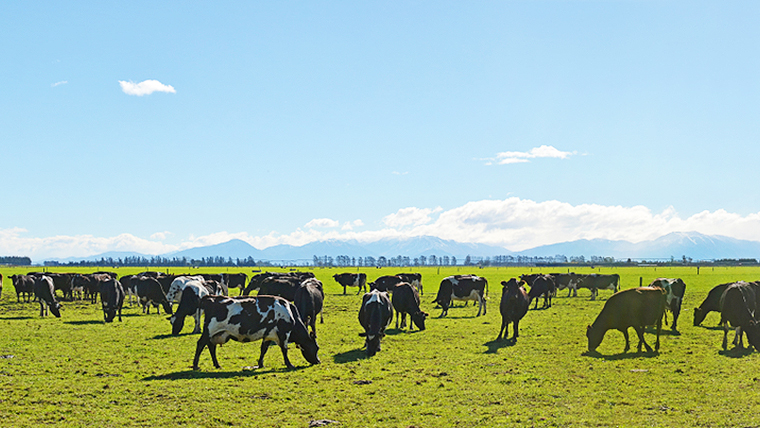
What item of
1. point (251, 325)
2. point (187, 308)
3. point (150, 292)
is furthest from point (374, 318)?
point (150, 292)

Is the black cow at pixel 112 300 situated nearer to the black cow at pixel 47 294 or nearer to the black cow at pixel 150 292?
the black cow at pixel 150 292

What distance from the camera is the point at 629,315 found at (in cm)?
1811

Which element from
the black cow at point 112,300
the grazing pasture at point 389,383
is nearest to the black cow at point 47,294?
the black cow at point 112,300

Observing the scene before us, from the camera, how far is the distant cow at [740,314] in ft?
59.7

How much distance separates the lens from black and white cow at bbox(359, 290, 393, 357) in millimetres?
17859

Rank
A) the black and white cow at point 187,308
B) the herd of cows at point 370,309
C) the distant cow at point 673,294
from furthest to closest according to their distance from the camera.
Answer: the distant cow at point 673,294 < the black and white cow at point 187,308 < the herd of cows at point 370,309

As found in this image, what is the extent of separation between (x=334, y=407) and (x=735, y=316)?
1510 cm

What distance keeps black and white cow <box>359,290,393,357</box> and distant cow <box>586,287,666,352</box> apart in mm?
6898

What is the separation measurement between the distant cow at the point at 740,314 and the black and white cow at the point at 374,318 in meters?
11.5

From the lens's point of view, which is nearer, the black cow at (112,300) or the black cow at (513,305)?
the black cow at (513,305)

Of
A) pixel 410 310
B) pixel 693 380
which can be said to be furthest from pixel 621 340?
pixel 410 310

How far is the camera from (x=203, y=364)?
1592cm

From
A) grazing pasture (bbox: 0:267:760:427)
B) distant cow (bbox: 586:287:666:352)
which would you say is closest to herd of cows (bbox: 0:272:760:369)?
distant cow (bbox: 586:287:666:352)

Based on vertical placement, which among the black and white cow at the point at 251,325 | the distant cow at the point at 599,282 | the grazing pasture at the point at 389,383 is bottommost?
the grazing pasture at the point at 389,383
